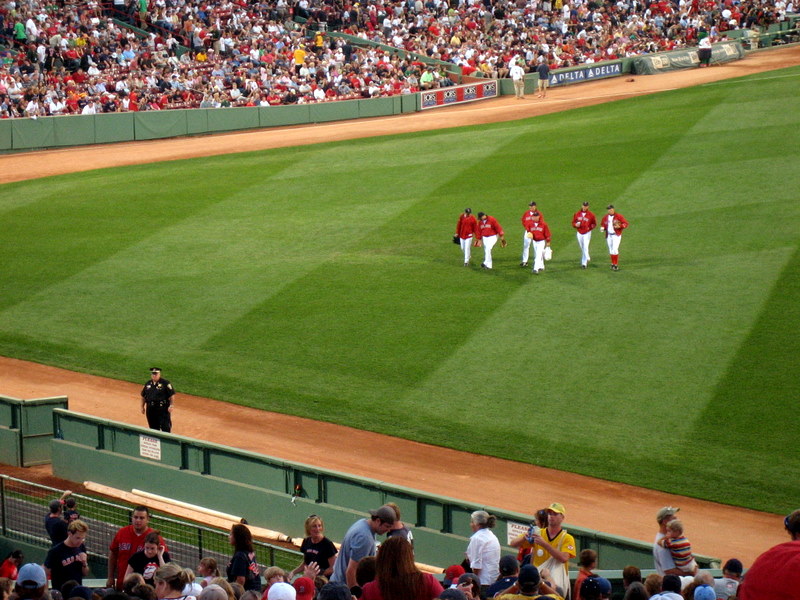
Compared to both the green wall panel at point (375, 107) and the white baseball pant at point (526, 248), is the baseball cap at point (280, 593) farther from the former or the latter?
the green wall panel at point (375, 107)

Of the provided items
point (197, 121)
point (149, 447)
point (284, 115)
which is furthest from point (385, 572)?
point (284, 115)

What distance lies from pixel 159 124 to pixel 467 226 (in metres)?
17.3

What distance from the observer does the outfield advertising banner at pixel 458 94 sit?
134ft

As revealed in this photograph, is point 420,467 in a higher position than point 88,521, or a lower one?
lower

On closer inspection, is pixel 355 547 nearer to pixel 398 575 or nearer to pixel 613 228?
pixel 398 575

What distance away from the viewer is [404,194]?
2962cm

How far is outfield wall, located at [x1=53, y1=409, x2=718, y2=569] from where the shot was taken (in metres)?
12.3

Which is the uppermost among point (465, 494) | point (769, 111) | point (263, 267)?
point (769, 111)

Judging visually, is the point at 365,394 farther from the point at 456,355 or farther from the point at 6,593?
the point at 6,593

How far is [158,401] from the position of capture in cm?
1658

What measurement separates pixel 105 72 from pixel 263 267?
15.8 meters

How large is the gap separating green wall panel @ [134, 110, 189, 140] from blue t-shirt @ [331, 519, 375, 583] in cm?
3047

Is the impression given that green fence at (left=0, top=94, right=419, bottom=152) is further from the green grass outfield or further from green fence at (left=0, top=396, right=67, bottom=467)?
green fence at (left=0, top=396, right=67, bottom=467)

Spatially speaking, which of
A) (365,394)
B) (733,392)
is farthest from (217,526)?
(733,392)
